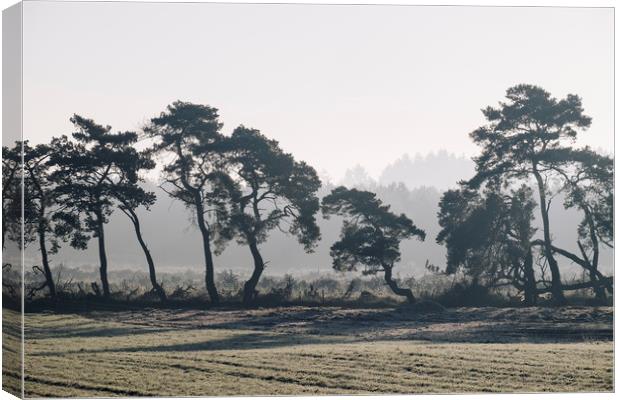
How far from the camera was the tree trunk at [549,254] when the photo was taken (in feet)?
70.2

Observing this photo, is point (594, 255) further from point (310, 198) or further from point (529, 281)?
point (310, 198)

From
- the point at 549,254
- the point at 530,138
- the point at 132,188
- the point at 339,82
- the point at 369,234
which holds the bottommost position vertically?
the point at 549,254

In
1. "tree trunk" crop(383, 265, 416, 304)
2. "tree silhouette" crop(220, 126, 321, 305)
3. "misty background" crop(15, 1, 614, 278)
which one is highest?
"misty background" crop(15, 1, 614, 278)

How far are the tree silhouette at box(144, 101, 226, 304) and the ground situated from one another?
1.25 m

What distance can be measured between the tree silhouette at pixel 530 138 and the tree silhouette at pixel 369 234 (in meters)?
1.61

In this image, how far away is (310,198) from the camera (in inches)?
829

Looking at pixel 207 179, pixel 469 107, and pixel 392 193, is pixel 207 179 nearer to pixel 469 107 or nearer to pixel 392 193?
pixel 392 193

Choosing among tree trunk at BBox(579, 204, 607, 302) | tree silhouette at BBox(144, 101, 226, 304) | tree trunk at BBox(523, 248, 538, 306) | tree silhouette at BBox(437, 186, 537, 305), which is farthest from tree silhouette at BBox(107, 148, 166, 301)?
tree trunk at BBox(579, 204, 607, 302)

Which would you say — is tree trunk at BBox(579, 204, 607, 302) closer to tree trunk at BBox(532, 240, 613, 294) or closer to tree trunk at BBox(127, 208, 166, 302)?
tree trunk at BBox(532, 240, 613, 294)

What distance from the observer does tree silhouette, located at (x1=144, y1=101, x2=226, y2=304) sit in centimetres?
2062

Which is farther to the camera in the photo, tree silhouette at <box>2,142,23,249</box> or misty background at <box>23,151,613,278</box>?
misty background at <box>23,151,613,278</box>

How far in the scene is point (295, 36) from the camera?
2059 cm

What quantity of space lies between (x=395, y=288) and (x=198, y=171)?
412cm

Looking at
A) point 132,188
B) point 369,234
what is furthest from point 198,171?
point 369,234
